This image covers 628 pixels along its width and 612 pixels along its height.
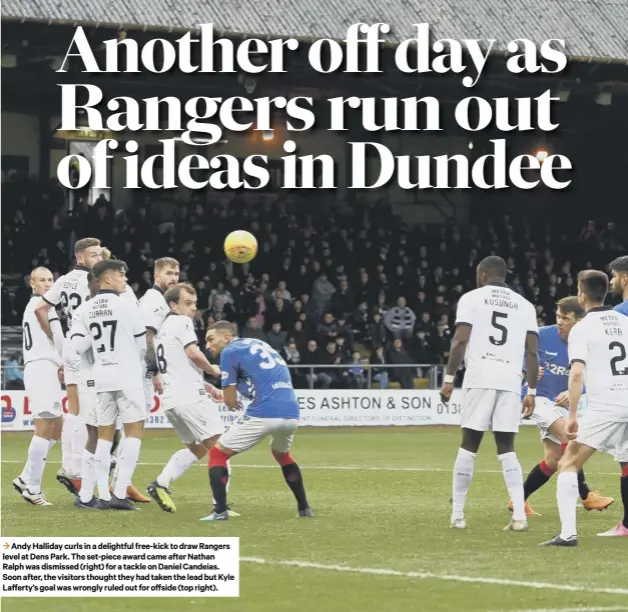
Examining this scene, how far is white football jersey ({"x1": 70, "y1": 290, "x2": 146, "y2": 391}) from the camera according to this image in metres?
12.6

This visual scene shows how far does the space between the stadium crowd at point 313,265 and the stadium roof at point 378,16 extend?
18.2 feet

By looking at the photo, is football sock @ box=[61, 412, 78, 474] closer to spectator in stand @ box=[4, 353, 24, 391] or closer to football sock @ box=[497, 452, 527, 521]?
football sock @ box=[497, 452, 527, 521]

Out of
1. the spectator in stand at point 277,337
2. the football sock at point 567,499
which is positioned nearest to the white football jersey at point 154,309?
the football sock at point 567,499

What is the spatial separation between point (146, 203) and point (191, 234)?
8.12 ft

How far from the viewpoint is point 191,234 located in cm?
3291

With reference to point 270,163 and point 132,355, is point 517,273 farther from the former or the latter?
point 132,355

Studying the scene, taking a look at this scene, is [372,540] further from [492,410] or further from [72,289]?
[72,289]

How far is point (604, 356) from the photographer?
33.9ft

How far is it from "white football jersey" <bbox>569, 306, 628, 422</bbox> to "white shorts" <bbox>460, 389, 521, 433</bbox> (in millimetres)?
998

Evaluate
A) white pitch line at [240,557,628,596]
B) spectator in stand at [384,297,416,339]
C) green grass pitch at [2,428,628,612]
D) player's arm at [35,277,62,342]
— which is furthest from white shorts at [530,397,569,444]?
spectator in stand at [384,297,416,339]

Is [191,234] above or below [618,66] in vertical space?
below

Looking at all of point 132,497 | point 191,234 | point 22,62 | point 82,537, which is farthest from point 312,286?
point 82,537

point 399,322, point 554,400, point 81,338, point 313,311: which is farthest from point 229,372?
point 399,322

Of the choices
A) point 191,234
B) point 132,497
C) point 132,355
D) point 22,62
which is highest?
point 22,62
